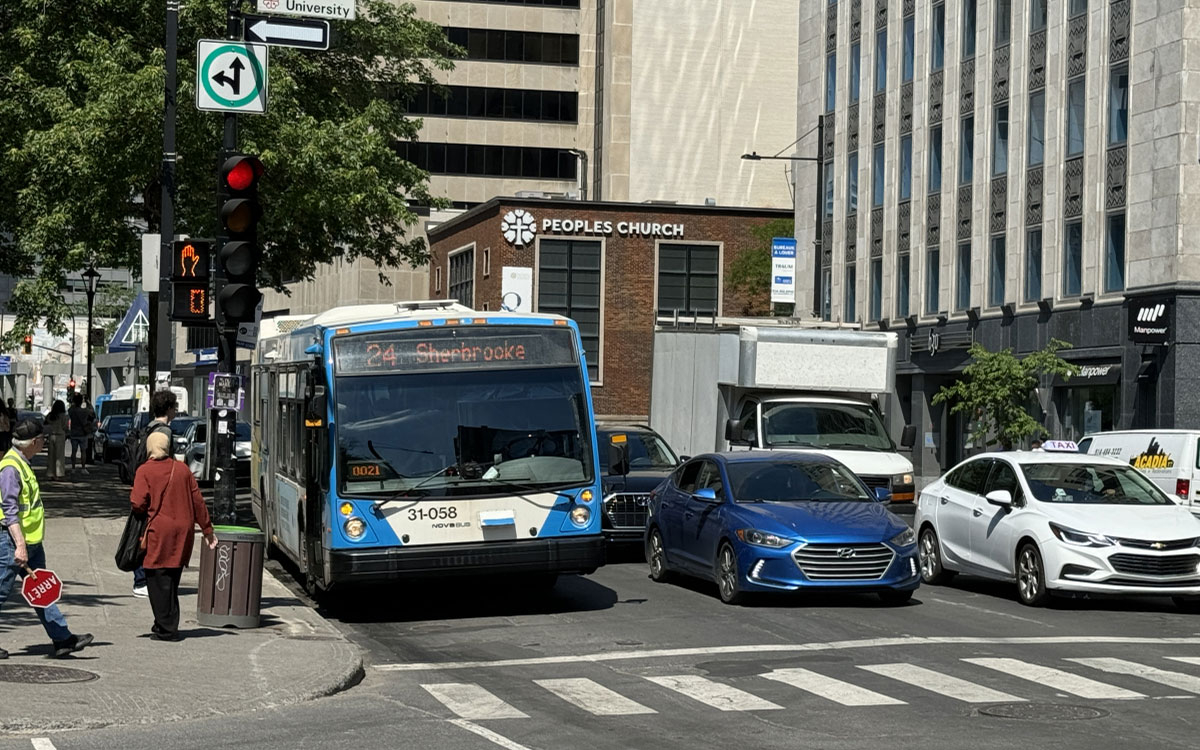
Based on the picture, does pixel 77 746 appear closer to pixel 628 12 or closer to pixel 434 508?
pixel 434 508

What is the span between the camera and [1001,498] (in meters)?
18.0

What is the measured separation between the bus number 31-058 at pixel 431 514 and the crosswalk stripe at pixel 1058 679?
5.11 m

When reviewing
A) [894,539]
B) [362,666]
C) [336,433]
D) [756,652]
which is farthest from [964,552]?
[362,666]

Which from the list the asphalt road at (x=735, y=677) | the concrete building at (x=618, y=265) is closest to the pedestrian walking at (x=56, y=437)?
the asphalt road at (x=735, y=677)

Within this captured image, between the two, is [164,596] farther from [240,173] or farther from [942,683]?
[942,683]

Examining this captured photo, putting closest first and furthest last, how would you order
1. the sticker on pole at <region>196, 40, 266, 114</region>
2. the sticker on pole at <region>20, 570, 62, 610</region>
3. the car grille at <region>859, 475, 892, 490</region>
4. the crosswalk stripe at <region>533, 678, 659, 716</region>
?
the crosswalk stripe at <region>533, 678, 659, 716</region> → the sticker on pole at <region>20, 570, 62, 610</region> → the sticker on pole at <region>196, 40, 266, 114</region> → the car grille at <region>859, 475, 892, 490</region>

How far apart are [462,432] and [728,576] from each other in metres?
3.09

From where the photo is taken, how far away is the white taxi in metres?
16.9

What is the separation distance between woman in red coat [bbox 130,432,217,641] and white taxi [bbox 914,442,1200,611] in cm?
822

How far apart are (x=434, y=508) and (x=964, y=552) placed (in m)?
6.22

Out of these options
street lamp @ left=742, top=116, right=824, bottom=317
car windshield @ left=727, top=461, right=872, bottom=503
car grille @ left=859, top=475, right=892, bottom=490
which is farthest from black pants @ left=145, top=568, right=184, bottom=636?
street lamp @ left=742, top=116, right=824, bottom=317

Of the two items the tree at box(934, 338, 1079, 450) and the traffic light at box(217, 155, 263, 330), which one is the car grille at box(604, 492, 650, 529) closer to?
the traffic light at box(217, 155, 263, 330)

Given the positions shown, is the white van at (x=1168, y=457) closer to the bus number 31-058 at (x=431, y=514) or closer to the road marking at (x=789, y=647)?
the road marking at (x=789, y=647)

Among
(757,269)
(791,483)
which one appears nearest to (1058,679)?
(791,483)
